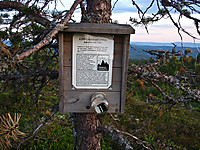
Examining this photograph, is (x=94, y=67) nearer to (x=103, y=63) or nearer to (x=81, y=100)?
(x=103, y=63)

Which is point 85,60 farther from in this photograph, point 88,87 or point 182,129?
point 182,129

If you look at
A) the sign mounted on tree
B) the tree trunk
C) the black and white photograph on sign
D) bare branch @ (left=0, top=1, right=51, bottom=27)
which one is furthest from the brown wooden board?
bare branch @ (left=0, top=1, right=51, bottom=27)

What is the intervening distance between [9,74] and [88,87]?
3.59 ft

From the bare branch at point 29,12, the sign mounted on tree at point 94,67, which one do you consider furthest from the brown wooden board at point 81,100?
the bare branch at point 29,12

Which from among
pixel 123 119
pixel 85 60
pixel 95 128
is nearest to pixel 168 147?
pixel 123 119

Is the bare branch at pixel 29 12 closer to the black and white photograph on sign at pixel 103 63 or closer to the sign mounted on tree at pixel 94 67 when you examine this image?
the sign mounted on tree at pixel 94 67

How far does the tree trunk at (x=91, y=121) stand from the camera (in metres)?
2.36

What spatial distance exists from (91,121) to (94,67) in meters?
0.94

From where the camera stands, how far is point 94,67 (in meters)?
1.90

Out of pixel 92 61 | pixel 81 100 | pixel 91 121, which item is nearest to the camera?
pixel 92 61

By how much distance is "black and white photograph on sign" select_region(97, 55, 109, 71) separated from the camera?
1.88 metres

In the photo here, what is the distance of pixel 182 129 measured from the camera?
5.11m

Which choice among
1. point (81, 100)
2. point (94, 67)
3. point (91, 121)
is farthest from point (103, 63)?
point (91, 121)

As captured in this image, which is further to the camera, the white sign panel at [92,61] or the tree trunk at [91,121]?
the tree trunk at [91,121]
